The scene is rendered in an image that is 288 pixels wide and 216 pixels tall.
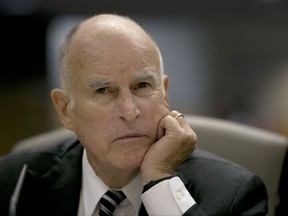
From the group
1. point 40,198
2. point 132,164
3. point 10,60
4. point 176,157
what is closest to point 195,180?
point 176,157

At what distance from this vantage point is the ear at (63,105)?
5.27 ft

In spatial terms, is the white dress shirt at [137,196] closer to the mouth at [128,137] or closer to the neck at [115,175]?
the neck at [115,175]

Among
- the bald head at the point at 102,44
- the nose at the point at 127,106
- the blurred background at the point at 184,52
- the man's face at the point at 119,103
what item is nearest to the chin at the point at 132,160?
the man's face at the point at 119,103

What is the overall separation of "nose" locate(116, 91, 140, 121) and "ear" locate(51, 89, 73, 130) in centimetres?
22

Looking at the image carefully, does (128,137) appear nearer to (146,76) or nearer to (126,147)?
(126,147)

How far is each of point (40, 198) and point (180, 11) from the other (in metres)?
2.88

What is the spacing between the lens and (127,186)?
158cm

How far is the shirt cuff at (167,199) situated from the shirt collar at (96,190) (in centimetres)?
12

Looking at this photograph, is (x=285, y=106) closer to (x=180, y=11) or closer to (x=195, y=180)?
(x=180, y=11)

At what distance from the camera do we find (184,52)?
4324 mm

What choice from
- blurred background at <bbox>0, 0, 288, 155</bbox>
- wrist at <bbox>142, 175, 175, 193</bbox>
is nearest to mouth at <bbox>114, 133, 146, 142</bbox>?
wrist at <bbox>142, 175, 175, 193</bbox>

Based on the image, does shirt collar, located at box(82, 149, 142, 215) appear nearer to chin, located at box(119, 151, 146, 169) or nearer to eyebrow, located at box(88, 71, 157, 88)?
chin, located at box(119, 151, 146, 169)

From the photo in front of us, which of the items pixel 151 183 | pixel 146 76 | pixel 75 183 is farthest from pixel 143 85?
pixel 75 183

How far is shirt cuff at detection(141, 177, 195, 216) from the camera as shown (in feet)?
4.68
